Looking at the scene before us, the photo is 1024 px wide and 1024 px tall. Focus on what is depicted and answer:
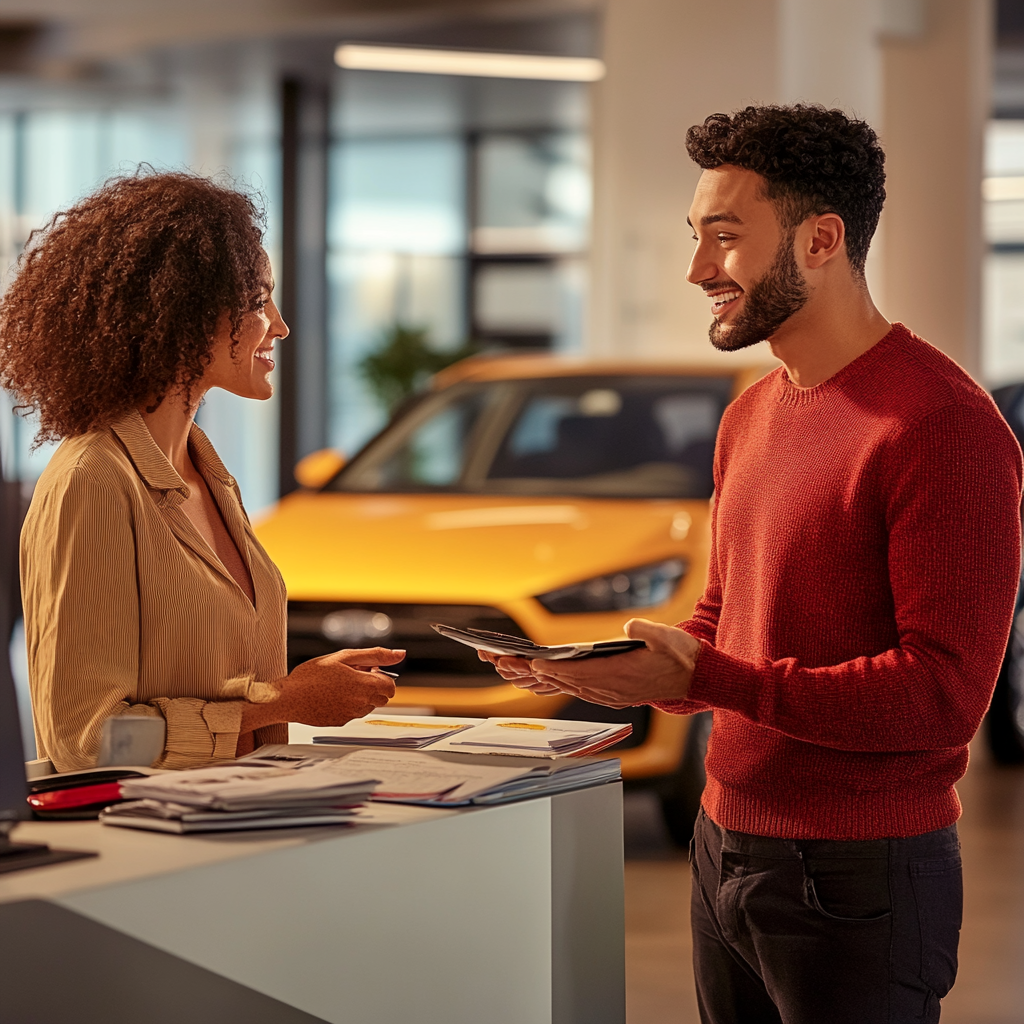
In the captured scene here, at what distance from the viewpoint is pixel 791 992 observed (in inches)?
79.9

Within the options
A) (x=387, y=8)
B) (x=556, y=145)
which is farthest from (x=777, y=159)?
(x=556, y=145)

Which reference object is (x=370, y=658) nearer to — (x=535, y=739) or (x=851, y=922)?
(x=535, y=739)

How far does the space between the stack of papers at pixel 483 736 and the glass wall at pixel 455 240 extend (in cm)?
1476

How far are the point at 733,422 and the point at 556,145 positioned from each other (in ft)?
→ 50.8

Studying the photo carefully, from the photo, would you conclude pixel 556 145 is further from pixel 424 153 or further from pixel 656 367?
pixel 656 367

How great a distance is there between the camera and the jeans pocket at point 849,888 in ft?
6.50

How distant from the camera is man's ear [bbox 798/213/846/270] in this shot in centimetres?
212

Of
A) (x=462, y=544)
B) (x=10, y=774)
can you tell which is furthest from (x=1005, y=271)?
(x=10, y=774)

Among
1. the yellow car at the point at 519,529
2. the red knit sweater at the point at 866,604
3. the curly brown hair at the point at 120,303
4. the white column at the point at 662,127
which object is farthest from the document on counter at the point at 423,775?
the white column at the point at 662,127

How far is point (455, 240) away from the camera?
58.3ft

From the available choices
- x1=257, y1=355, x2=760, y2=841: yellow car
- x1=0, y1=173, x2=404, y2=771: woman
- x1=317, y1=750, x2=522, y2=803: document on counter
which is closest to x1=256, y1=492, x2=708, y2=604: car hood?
x1=257, y1=355, x2=760, y2=841: yellow car

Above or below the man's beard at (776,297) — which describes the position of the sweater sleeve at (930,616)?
below

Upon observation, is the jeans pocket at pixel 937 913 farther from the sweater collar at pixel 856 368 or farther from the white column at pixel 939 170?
the white column at pixel 939 170

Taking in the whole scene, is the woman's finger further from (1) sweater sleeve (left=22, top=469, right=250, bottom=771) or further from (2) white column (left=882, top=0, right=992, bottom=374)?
(2) white column (left=882, top=0, right=992, bottom=374)
